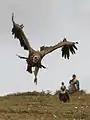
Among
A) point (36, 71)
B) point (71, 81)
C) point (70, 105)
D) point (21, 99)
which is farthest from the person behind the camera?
point (71, 81)

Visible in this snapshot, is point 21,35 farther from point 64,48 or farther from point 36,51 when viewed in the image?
point 64,48

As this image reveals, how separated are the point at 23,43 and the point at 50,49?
1.28 metres

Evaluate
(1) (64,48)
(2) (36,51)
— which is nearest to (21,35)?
(2) (36,51)

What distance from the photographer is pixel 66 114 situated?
50.0ft

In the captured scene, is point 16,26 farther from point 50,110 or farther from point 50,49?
point 50,110

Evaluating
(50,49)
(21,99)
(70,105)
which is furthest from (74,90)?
(70,105)

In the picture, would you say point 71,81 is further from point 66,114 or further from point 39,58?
point 66,114

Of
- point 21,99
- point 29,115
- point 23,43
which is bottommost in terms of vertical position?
point 29,115

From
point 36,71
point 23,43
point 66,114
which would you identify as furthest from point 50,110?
point 23,43

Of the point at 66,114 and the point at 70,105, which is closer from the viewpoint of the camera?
the point at 66,114

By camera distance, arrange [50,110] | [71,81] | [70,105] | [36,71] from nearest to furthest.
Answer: [50,110], [70,105], [36,71], [71,81]

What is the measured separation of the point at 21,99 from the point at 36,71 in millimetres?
2001

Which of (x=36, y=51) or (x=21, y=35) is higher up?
(x=21, y=35)

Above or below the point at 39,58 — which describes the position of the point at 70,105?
below
